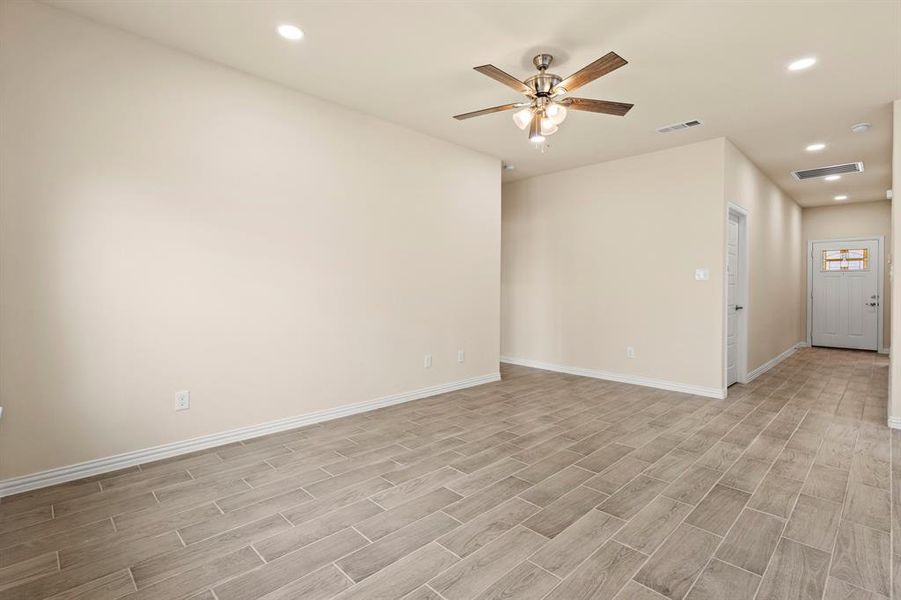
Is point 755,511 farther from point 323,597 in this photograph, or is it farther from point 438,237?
point 438,237

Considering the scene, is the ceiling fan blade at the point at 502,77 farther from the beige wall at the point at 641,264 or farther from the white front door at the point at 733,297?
the white front door at the point at 733,297

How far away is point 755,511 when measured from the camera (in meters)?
2.27

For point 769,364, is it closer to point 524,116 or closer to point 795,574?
point 795,574

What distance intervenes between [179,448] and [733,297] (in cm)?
592

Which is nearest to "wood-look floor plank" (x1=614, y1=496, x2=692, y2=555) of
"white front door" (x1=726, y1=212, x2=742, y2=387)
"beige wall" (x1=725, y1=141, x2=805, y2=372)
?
"white front door" (x1=726, y1=212, x2=742, y2=387)

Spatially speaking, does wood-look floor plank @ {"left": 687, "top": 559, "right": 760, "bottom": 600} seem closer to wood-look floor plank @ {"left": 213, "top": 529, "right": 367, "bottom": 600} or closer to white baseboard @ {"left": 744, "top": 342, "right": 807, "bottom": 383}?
wood-look floor plank @ {"left": 213, "top": 529, "right": 367, "bottom": 600}

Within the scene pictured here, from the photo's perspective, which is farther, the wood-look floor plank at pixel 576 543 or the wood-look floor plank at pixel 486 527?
the wood-look floor plank at pixel 486 527

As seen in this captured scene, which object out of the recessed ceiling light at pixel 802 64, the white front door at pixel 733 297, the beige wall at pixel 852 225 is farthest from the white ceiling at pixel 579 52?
the beige wall at pixel 852 225

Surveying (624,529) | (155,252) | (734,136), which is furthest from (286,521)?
(734,136)

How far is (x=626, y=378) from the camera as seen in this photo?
17.4 ft

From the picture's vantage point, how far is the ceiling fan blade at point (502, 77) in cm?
248

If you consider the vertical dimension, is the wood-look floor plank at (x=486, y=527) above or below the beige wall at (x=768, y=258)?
below

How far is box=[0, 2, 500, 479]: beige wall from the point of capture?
2445mm

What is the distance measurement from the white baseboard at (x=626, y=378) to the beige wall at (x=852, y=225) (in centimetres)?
535
